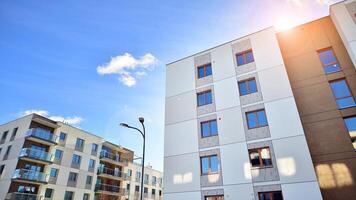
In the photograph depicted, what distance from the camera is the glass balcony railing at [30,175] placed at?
84.5 feet

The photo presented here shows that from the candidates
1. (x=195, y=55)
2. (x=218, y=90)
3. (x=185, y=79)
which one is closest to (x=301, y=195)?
(x=218, y=90)

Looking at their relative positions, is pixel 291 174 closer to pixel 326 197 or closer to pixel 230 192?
pixel 326 197

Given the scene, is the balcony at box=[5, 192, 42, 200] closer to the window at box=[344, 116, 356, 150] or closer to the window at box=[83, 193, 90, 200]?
the window at box=[83, 193, 90, 200]

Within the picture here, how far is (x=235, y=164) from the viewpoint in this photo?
533 inches

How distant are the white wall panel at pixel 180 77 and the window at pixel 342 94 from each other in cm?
952

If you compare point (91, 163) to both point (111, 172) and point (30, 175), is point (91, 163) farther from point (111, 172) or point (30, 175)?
point (30, 175)

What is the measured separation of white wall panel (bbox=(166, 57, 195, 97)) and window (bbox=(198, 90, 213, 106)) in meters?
1.01

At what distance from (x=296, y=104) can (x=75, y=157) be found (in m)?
31.3

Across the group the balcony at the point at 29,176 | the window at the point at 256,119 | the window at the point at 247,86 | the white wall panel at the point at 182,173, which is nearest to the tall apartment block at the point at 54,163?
the balcony at the point at 29,176

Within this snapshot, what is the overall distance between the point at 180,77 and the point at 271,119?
830 centimetres

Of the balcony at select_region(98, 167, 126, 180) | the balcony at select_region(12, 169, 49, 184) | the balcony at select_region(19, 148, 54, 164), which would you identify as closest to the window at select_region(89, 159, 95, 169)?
the balcony at select_region(98, 167, 126, 180)

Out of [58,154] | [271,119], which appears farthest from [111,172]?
[271,119]

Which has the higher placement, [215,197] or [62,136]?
[62,136]

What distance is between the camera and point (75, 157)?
109 feet
